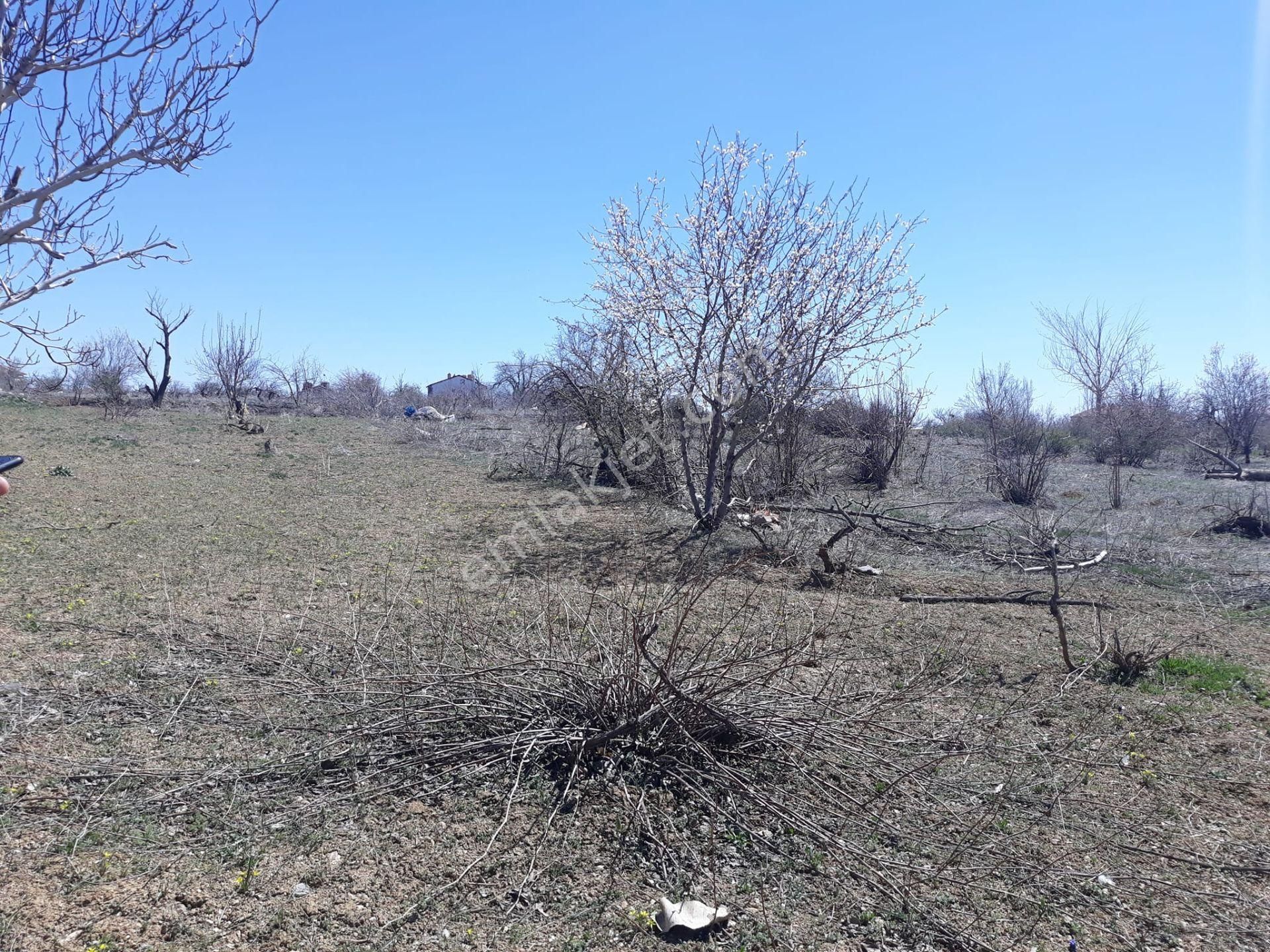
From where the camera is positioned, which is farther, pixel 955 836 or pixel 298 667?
pixel 298 667

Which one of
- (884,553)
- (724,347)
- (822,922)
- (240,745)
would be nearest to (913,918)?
(822,922)

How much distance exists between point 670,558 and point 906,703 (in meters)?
4.23

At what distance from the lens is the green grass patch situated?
456 cm

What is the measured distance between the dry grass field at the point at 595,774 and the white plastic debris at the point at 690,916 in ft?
0.17

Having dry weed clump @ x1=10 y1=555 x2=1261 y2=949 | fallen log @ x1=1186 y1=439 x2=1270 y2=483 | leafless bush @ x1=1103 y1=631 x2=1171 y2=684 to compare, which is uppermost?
fallen log @ x1=1186 y1=439 x2=1270 y2=483

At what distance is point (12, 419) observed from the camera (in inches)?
835

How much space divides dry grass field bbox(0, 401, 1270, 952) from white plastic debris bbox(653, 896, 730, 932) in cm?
5

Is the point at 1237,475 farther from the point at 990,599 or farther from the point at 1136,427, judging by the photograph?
the point at 990,599

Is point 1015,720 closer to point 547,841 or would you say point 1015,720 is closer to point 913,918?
point 913,918

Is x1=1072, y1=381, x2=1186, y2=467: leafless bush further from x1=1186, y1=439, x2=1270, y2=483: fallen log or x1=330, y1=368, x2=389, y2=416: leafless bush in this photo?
x1=330, y1=368, x2=389, y2=416: leafless bush

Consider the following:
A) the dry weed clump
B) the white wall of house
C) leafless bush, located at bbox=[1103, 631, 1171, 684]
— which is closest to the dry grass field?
the dry weed clump

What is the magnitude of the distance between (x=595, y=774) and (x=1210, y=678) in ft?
12.7

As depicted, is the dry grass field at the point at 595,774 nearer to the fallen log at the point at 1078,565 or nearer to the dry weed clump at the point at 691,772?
the dry weed clump at the point at 691,772

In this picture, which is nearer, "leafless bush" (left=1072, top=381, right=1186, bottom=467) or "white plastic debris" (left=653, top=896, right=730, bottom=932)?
"white plastic debris" (left=653, top=896, right=730, bottom=932)
